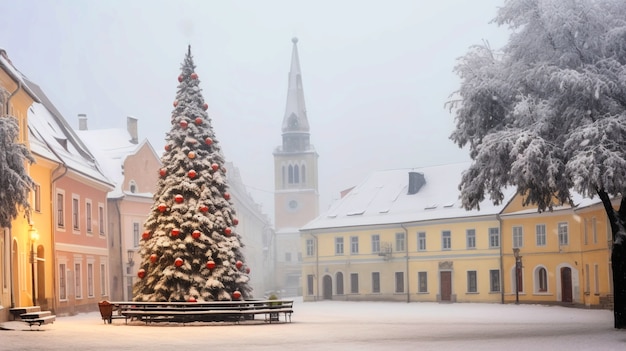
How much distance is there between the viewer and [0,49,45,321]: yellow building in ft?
98.1

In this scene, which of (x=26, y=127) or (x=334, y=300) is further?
(x=334, y=300)

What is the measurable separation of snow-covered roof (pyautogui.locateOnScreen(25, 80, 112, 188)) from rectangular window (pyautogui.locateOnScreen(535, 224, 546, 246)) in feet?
83.3

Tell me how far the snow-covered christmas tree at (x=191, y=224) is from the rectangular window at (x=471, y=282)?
3184cm

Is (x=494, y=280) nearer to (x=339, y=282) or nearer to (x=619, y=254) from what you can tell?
(x=339, y=282)

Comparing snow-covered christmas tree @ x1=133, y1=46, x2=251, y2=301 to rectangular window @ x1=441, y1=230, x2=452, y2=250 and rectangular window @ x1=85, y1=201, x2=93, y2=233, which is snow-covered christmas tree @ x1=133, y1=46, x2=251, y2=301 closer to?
rectangular window @ x1=85, y1=201, x2=93, y2=233

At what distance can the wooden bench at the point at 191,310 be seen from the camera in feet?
97.1

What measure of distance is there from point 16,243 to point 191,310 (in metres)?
6.57

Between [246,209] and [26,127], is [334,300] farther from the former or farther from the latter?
[26,127]

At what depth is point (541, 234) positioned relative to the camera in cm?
5694

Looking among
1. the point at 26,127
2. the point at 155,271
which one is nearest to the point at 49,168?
the point at 26,127

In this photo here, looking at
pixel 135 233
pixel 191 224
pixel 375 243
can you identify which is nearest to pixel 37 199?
pixel 191 224

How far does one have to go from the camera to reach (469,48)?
26516 millimetres

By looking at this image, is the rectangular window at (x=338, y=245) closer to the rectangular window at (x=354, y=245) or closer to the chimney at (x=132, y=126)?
the rectangular window at (x=354, y=245)

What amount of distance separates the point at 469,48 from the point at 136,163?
31.4 metres
